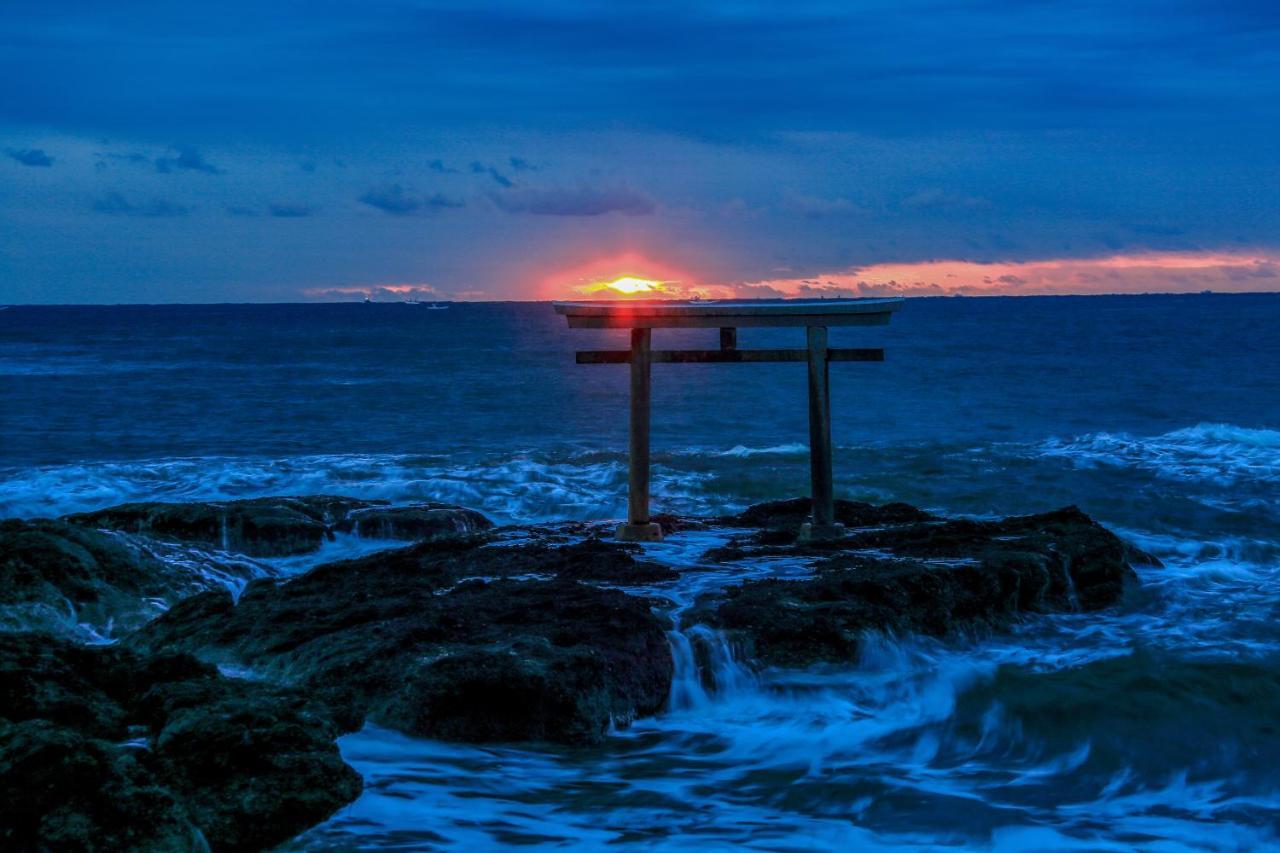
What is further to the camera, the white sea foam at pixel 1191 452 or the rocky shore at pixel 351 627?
the white sea foam at pixel 1191 452

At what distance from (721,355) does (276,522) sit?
521cm

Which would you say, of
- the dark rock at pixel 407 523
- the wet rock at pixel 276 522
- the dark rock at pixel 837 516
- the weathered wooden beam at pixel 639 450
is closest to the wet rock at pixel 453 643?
the weathered wooden beam at pixel 639 450

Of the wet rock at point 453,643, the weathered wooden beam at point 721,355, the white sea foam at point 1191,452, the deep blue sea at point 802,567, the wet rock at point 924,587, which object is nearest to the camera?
the deep blue sea at point 802,567

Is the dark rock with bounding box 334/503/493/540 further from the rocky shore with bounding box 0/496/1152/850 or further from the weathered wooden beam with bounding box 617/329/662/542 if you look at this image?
the weathered wooden beam with bounding box 617/329/662/542

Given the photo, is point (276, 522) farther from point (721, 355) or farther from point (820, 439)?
point (820, 439)

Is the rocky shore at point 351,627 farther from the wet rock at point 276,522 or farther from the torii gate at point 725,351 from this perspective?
the torii gate at point 725,351

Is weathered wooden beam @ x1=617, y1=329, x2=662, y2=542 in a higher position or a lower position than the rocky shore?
higher

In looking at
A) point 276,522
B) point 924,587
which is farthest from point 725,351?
point 276,522

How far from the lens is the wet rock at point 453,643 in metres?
7.17

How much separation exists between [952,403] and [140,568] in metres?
29.1

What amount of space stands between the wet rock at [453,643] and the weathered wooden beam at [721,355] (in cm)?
260

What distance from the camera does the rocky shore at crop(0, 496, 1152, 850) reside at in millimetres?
5504

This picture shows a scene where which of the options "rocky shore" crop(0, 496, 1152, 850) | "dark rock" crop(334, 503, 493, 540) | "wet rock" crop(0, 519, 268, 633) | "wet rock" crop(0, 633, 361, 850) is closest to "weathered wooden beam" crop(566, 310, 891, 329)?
"rocky shore" crop(0, 496, 1152, 850)

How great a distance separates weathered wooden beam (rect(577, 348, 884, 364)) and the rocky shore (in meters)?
1.83
